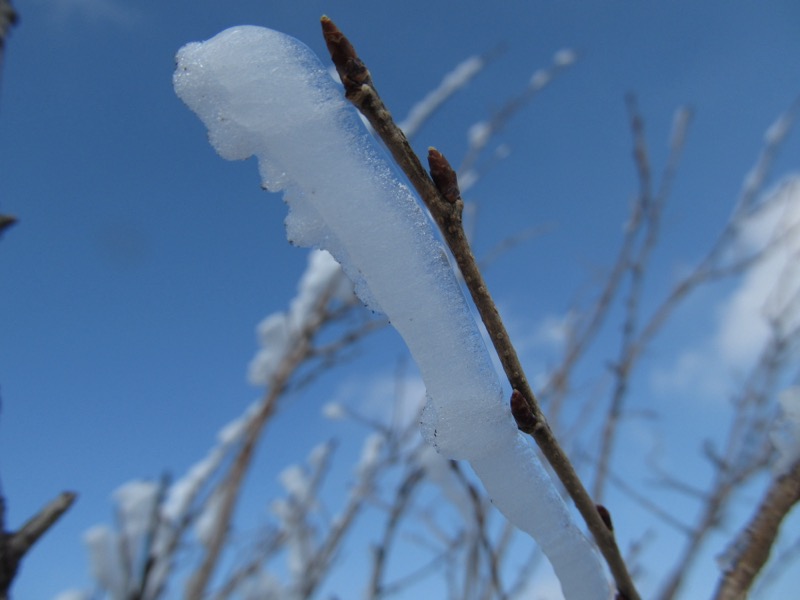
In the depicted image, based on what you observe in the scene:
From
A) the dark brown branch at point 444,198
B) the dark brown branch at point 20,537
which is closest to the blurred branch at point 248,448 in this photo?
the dark brown branch at point 20,537

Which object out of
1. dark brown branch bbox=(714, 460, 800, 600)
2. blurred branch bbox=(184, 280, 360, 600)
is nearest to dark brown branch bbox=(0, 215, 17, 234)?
dark brown branch bbox=(714, 460, 800, 600)

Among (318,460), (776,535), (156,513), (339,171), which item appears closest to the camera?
(339,171)

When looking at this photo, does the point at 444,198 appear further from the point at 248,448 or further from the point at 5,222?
the point at 248,448

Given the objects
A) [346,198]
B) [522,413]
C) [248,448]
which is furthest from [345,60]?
[248,448]

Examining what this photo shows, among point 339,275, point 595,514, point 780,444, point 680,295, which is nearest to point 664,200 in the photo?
point 680,295

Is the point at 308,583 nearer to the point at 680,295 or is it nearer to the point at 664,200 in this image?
the point at 680,295

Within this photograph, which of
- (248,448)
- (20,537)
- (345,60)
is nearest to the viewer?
(345,60)
